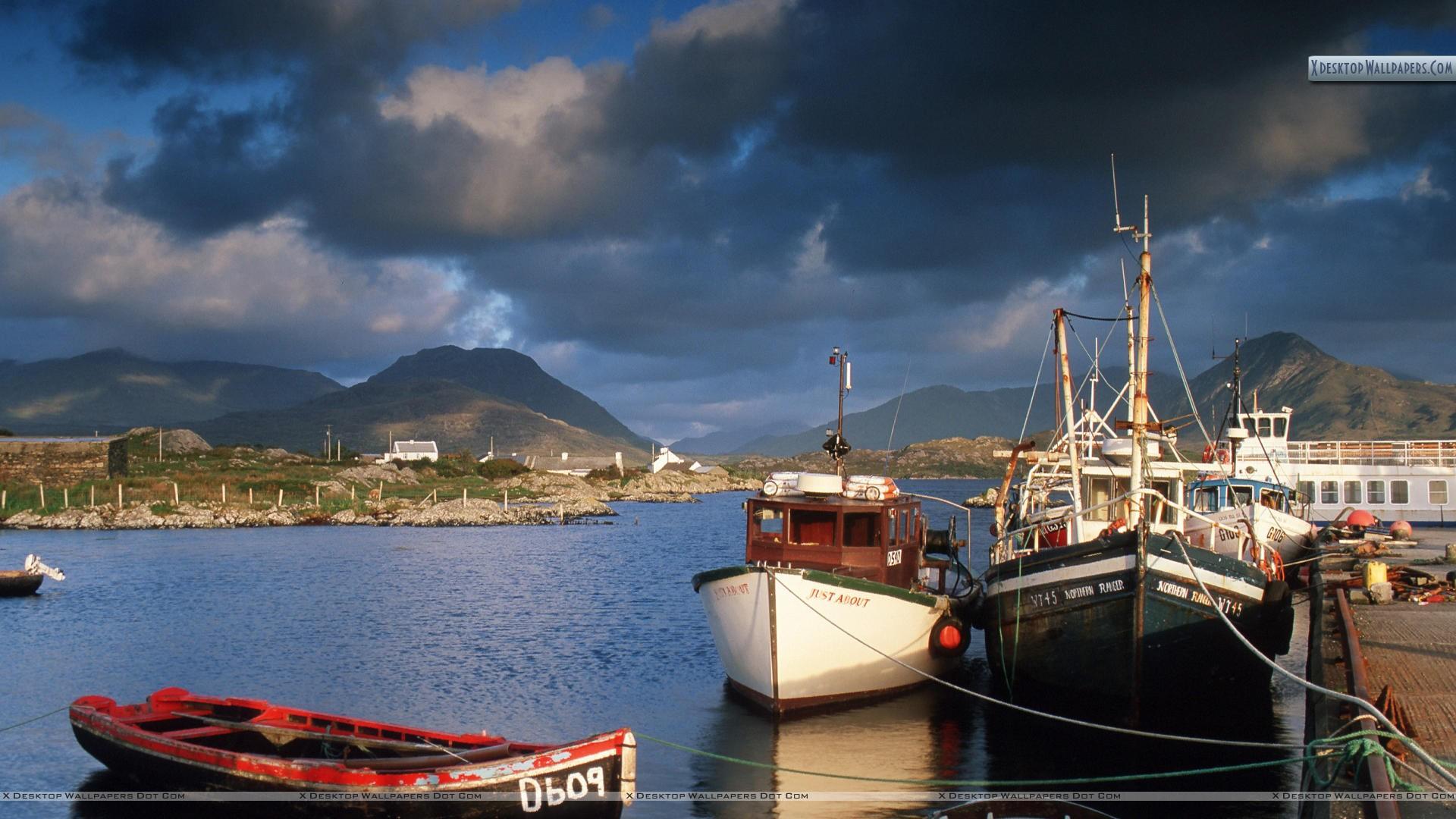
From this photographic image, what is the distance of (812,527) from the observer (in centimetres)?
2558

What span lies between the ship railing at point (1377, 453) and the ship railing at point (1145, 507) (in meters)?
37.4

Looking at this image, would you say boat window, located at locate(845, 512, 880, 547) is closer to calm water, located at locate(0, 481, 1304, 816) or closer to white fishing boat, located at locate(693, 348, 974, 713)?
white fishing boat, located at locate(693, 348, 974, 713)

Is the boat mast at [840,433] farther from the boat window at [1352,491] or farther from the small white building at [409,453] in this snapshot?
the small white building at [409,453]

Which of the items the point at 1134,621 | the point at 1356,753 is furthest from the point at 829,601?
the point at 1356,753

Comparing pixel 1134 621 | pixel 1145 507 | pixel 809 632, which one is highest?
pixel 1145 507

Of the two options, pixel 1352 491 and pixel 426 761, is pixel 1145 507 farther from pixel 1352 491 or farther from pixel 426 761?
pixel 1352 491

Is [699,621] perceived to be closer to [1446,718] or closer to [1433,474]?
[1446,718]

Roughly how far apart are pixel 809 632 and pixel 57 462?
9636 centimetres

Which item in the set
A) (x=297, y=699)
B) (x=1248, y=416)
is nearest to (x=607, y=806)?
(x=297, y=699)

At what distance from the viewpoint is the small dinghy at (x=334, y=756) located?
49.1ft

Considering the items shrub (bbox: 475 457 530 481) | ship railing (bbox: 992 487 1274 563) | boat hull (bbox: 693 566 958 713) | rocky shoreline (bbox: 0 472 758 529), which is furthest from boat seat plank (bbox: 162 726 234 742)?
shrub (bbox: 475 457 530 481)

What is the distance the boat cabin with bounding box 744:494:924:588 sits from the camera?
24.9m

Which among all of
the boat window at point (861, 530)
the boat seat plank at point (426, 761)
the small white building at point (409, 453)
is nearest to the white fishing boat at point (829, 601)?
the boat window at point (861, 530)

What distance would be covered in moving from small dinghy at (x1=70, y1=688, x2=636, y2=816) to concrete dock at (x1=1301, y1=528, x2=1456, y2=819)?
916 cm
